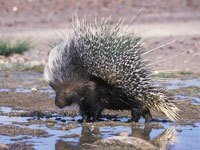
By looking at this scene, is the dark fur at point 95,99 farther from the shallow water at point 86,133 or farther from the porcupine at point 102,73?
the shallow water at point 86,133

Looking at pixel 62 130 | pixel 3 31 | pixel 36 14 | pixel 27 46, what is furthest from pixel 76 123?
pixel 36 14

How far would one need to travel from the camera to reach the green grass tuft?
17.8 m

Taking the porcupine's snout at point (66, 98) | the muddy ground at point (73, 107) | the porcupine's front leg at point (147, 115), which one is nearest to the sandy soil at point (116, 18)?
the muddy ground at point (73, 107)

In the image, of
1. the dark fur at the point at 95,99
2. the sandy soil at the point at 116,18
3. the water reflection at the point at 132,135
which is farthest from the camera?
the sandy soil at the point at 116,18

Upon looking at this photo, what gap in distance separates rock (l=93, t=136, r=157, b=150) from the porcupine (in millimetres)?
1572

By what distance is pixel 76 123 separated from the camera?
10.5 m

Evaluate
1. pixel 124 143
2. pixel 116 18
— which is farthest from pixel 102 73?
pixel 116 18

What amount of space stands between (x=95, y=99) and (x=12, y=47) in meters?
7.69

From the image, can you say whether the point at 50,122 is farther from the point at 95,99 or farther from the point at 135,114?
the point at 135,114

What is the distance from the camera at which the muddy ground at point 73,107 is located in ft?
31.0

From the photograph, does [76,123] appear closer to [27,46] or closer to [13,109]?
[13,109]

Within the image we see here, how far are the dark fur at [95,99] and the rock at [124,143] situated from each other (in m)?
1.65

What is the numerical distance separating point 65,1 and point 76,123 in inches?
725

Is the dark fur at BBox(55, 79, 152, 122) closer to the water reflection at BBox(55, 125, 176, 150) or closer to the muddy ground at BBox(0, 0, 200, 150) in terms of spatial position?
the muddy ground at BBox(0, 0, 200, 150)
